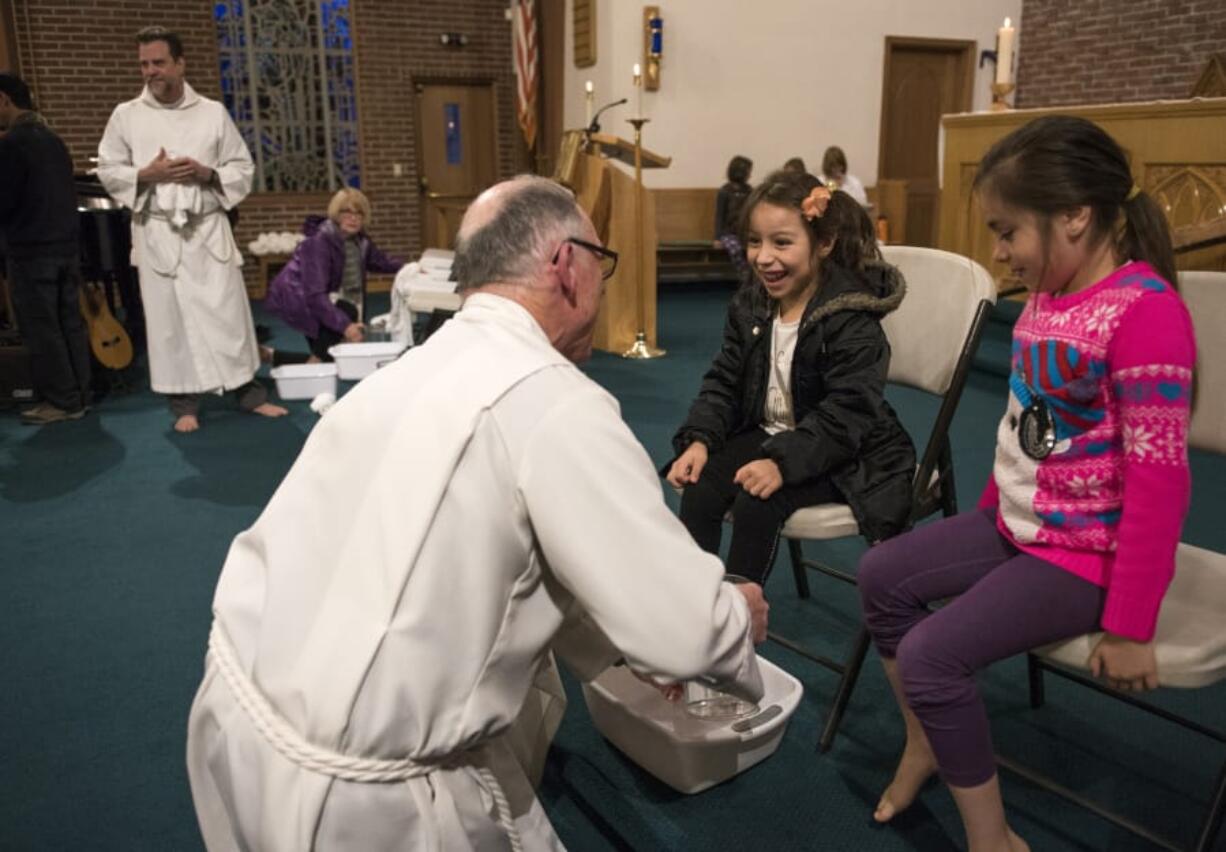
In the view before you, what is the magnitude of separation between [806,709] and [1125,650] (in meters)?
0.93

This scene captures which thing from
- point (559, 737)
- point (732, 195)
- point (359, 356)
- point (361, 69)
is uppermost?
point (361, 69)

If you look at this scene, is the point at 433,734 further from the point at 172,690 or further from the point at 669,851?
the point at 172,690

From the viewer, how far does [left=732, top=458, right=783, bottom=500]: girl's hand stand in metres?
1.87

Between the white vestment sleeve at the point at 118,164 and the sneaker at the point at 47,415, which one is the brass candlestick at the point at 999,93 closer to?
the white vestment sleeve at the point at 118,164

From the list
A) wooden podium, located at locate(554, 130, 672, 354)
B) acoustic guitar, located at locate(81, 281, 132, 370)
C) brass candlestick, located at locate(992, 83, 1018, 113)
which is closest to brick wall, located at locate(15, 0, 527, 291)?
wooden podium, located at locate(554, 130, 672, 354)

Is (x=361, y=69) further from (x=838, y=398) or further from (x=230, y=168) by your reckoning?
(x=838, y=398)

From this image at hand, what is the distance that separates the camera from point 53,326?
4.70 m

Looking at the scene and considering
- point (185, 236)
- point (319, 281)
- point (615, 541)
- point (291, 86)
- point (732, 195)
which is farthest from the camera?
point (291, 86)

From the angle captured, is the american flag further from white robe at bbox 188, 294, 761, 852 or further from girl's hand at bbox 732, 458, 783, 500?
white robe at bbox 188, 294, 761, 852

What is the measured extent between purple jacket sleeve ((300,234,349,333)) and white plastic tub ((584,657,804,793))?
11.7 feet

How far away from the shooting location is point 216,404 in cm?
507

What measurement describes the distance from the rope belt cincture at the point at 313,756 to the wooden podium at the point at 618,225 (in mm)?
4970

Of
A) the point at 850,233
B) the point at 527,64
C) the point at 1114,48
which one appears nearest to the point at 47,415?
the point at 850,233

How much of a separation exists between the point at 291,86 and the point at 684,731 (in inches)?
344
